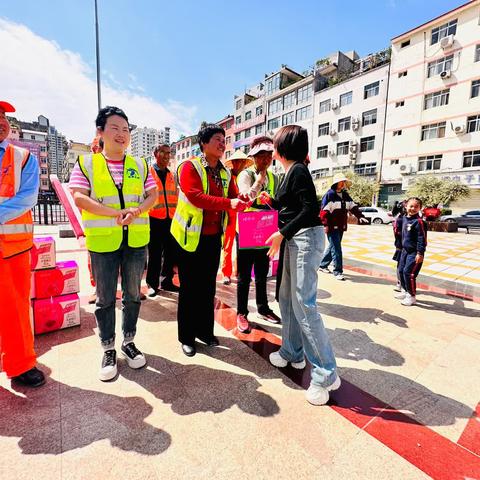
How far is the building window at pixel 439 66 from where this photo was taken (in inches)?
907

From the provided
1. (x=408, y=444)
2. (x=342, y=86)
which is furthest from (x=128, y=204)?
(x=342, y=86)

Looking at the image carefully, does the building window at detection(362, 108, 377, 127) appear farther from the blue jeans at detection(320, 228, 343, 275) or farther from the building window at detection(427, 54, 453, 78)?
the blue jeans at detection(320, 228, 343, 275)

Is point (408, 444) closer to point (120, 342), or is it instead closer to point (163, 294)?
point (120, 342)

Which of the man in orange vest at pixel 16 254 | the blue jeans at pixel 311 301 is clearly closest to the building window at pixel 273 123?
the blue jeans at pixel 311 301

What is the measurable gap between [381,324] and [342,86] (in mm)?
32514

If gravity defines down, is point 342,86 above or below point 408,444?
above

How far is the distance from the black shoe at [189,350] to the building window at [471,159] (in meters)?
27.6

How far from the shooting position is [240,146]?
41.9m

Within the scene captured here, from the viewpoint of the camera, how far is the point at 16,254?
1862mm

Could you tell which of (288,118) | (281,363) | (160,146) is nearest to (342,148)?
(288,118)

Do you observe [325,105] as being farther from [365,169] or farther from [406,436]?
[406,436]

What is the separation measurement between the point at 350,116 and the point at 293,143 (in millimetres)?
31911

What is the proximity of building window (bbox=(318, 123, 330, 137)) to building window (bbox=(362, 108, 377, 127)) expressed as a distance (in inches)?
160

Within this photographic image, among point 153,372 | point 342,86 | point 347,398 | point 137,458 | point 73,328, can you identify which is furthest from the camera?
point 342,86
